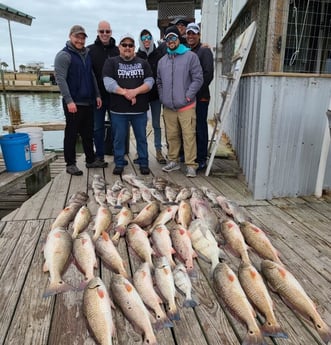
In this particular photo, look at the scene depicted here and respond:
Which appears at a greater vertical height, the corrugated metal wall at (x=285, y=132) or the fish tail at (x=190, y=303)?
the corrugated metal wall at (x=285, y=132)

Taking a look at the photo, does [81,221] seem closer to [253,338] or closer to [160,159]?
[253,338]

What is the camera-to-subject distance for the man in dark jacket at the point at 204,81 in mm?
4391

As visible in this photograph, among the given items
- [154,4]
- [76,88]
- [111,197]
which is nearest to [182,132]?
[111,197]

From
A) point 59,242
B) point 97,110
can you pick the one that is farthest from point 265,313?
point 97,110

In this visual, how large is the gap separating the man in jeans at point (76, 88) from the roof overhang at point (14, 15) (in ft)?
6.32

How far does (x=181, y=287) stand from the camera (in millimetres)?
2049

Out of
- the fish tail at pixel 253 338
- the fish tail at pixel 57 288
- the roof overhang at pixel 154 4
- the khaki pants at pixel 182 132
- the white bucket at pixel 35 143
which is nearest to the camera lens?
the fish tail at pixel 253 338

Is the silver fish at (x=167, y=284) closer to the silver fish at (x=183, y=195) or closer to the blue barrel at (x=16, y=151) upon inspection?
the silver fish at (x=183, y=195)

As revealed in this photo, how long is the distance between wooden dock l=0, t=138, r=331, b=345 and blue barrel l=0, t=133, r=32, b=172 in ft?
2.58

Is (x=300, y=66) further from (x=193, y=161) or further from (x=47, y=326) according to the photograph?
(x=47, y=326)

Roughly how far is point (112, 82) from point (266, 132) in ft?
7.17

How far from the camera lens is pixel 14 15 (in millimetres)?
5648

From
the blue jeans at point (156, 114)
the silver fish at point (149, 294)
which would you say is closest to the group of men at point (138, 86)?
the blue jeans at point (156, 114)

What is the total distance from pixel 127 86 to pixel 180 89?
0.76m
